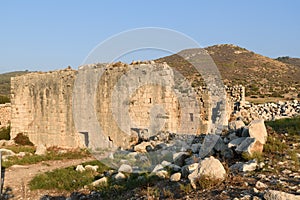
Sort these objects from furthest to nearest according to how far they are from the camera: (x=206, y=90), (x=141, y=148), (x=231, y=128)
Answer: (x=206, y=90)
(x=141, y=148)
(x=231, y=128)

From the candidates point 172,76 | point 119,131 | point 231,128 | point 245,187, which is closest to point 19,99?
point 119,131

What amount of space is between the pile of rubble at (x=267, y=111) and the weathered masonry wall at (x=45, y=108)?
21.9ft

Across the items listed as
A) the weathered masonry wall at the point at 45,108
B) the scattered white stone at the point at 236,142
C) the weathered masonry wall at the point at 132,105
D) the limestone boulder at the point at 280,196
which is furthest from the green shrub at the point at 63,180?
the weathered masonry wall at the point at 45,108

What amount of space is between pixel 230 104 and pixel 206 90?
2505 mm

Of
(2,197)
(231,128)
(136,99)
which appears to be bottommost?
(2,197)

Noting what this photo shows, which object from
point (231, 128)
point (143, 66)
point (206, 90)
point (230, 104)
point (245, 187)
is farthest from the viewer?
point (230, 104)

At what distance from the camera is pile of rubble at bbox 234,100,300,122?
Result: 14.4 m

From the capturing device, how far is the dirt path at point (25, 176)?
761 cm

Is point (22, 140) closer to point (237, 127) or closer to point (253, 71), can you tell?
point (237, 127)

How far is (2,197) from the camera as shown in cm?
747

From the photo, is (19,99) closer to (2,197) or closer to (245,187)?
(2,197)

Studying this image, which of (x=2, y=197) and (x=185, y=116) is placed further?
(x=185, y=116)

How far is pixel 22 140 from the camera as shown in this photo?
51.2ft

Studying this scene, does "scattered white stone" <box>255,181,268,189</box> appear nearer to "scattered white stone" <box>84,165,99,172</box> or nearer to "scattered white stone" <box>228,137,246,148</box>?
A: "scattered white stone" <box>228,137,246,148</box>
